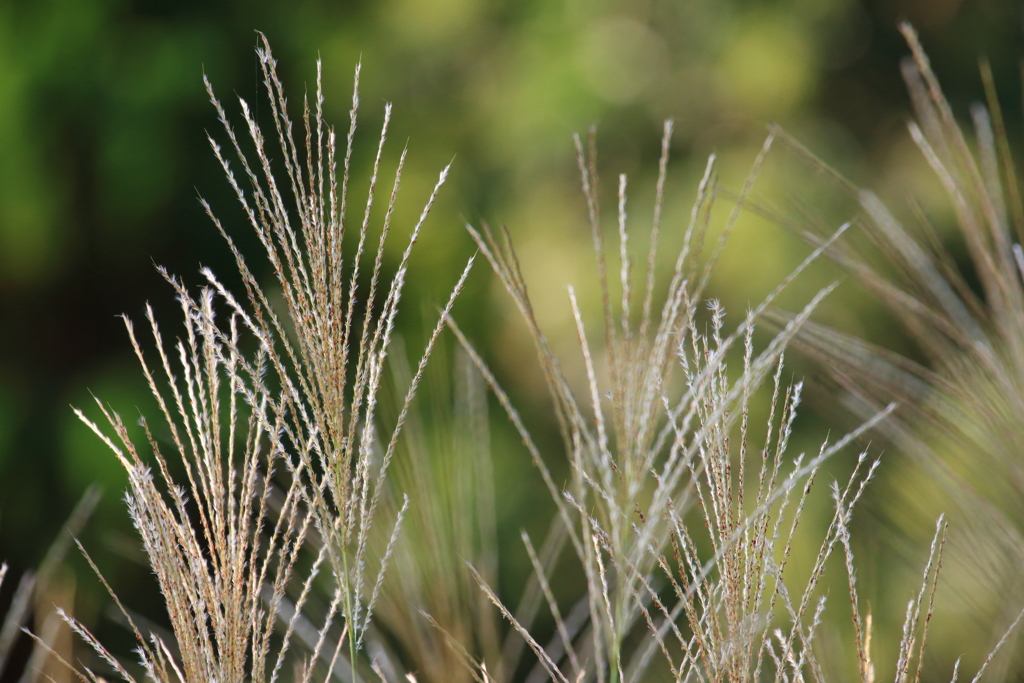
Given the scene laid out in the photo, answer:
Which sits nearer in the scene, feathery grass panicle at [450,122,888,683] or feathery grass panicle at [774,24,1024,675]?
feathery grass panicle at [450,122,888,683]

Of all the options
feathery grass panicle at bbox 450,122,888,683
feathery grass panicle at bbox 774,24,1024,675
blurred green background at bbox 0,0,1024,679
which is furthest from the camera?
blurred green background at bbox 0,0,1024,679

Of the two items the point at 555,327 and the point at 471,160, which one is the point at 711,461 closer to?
the point at 555,327

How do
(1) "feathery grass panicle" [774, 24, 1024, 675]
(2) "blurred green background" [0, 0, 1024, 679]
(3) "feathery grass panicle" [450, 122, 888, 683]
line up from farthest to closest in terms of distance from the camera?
(2) "blurred green background" [0, 0, 1024, 679]
(1) "feathery grass panicle" [774, 24, 1024, 675]
(3) "feathery grass panicle" [450, 122, 888, 683]

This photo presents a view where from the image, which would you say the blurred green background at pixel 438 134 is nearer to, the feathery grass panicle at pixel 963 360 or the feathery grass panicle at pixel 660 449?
the feathery grass panicle at pixel 963 360

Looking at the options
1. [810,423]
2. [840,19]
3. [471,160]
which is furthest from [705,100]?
[810,423]

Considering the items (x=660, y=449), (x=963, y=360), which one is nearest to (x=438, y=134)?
(x=963, y=360)

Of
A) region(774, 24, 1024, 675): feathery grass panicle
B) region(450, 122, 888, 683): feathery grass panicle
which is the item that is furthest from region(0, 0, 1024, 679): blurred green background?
region(450, 122, 888, 683): feathery grass panicle

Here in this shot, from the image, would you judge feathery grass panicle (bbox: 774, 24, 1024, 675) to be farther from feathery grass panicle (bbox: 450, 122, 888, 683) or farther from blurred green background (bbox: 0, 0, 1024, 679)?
blurred green background (bbox: 0, 0, 1024, 679)

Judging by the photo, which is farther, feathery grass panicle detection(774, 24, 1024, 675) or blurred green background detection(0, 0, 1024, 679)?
blurred green background detection(0, 0, 1024, 679)

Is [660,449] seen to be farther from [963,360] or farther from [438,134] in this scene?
[438,134]
